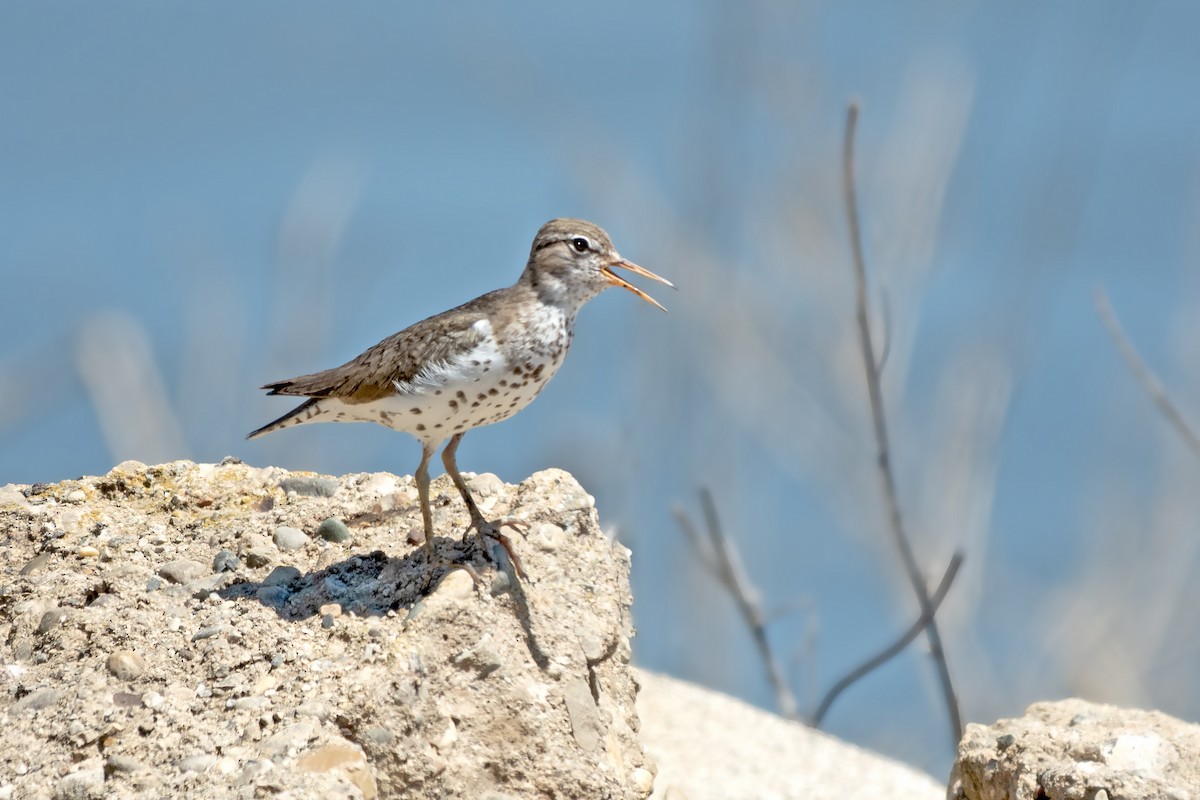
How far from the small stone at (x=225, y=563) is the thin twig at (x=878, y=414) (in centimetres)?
293

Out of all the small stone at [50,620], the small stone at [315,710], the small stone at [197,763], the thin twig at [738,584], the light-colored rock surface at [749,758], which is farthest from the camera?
the thin twig at [738,584]

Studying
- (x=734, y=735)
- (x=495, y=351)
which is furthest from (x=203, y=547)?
(x=734, y=735)

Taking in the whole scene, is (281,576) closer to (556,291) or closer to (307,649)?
(307,649)

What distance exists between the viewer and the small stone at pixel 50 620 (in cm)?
474

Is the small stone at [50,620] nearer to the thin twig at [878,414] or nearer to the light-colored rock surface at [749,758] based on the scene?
the light-colored rock surface at [749,758]

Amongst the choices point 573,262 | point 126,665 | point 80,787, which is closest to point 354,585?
point 126,665

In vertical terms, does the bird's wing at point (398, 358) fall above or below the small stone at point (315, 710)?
above

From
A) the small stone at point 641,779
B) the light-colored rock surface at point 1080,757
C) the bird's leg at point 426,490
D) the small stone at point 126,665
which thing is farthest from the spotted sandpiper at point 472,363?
the light-colored rock surface at point 1080,757

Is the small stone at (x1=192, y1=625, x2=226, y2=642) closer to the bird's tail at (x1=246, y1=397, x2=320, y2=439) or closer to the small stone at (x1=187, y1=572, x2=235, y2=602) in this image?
the small stone at (x1=187, y1=572, x2=235, y2=602)

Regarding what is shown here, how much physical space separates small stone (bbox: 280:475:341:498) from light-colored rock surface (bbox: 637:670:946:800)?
1.93m

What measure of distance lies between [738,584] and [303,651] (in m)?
3.52

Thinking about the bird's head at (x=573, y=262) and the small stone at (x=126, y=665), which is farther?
the bird's head at (x=573, y=262)

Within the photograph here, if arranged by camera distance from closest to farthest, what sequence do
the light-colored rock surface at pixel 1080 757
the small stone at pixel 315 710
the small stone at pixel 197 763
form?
the small stone at pixel 197 763, the small stone at pixel 315 710, the light-colored rock surface at pixel 1080 757

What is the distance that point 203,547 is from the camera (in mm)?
5301
